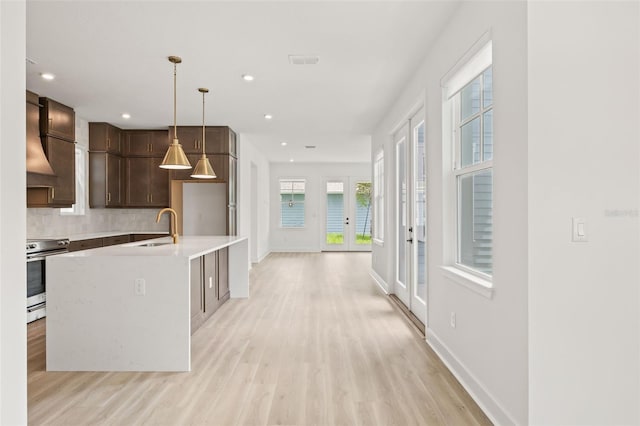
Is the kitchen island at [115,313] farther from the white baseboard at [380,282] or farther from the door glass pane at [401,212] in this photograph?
the white baseboard at [380,282]

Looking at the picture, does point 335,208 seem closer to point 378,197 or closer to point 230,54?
point 378,197

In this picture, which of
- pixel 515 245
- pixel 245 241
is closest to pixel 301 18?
pixel 515 245

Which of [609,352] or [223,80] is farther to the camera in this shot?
[223,80]

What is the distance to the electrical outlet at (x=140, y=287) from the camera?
300 cm

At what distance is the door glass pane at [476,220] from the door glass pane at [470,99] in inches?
17.4

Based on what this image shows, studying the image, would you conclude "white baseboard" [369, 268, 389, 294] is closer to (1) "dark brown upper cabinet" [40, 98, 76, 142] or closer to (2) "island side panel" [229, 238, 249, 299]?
(2) "island side panel" [229, 238, 249, 299]

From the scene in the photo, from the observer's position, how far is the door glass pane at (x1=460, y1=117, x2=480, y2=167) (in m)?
2.71

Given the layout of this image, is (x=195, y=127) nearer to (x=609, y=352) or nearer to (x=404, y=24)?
(x=404, y=24)

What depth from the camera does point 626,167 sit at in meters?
1.91

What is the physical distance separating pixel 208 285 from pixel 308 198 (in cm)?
713

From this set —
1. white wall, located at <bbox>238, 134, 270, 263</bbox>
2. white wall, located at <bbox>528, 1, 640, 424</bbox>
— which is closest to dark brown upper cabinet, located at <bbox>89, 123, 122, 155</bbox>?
white wall, located at <bbox>238, 134, 270, 263</bbox>

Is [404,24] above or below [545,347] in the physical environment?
above

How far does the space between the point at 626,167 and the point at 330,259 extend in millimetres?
8141

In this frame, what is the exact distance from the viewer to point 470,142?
2.83 m
